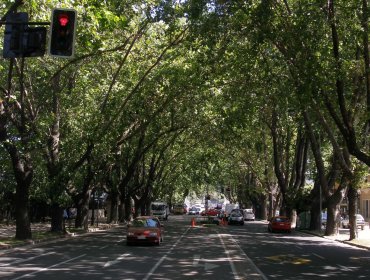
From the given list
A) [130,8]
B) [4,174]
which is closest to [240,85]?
[130,8]

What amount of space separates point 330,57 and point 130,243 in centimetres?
1208

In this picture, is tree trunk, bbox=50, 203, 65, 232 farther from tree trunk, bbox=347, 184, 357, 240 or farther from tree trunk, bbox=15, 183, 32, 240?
tree trunk, bbox=347, 184, 357, 240

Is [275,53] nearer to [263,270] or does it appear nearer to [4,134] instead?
[263,270]

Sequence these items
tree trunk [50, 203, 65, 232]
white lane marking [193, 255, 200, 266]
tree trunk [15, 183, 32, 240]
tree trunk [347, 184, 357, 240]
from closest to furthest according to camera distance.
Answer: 1. white lane marking [193, 255, 200, 266]
2. tree trunk [15, 183, 32, 240]
3. tree trunk [50, 203, 65, 232]
4. tree trunk [347, 184, 357, 240]

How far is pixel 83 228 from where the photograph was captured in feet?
118

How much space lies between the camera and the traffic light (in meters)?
9.70

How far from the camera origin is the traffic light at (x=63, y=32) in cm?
970

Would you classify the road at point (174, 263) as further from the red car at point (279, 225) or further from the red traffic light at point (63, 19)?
the red car at point (279, 225)

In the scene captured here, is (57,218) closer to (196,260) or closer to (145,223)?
(145,223)

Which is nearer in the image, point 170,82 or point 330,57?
point 330,57

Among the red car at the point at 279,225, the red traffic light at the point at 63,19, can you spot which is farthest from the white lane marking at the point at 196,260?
the red car at the point at 279,225

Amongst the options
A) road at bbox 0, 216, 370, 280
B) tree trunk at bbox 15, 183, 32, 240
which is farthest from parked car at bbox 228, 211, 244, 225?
tree trunk at bbox 15, 183, 32, 240

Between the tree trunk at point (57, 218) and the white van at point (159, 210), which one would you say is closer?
the tree trunk at point (57, 218)

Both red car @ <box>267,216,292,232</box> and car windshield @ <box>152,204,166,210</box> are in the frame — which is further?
car windshield @ <box>152,204,166,210</box>
